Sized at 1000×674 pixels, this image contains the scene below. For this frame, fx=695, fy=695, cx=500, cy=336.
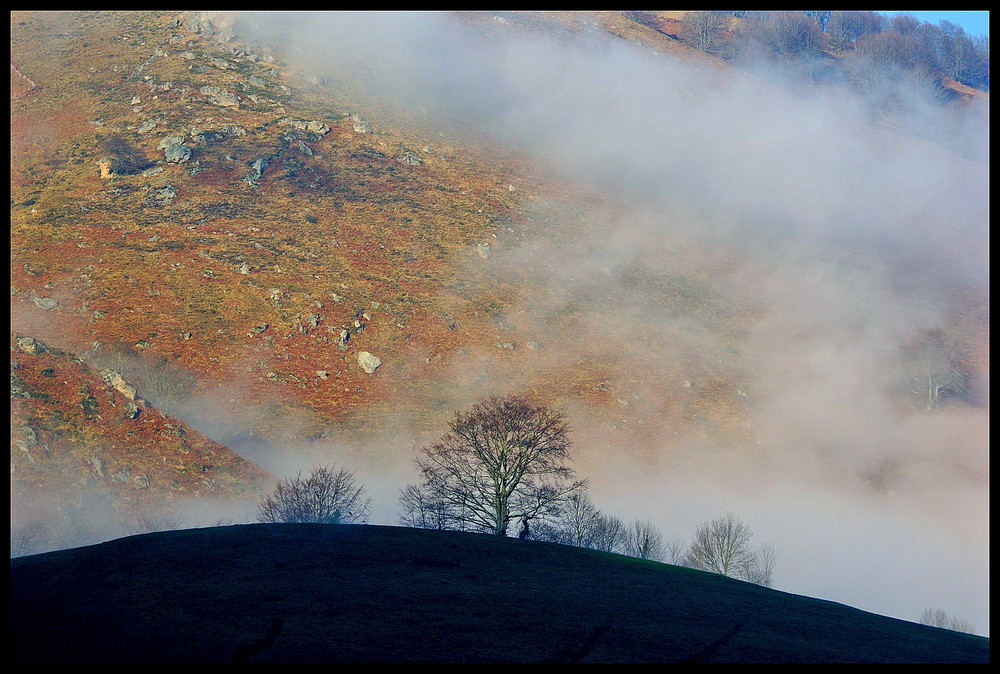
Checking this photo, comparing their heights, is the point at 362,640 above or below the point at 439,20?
below

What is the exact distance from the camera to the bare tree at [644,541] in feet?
165

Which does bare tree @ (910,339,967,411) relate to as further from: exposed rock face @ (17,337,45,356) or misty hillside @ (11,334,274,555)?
exposed rock face @ (17,337,45,356)

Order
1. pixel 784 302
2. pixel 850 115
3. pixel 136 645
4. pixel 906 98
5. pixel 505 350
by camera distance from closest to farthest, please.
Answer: pixel 136 645 → pixel 505 350 → pixel 784 302 → pixel 850 115 → pixel 906 98

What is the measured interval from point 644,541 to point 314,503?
76.8 ft

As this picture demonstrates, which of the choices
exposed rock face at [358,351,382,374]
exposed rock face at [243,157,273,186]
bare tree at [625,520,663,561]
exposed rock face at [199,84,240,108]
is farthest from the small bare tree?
exposed rock face at [199,84,240,108]

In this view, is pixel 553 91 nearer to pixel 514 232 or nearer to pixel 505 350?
pixel 514 232

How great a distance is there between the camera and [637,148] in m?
113

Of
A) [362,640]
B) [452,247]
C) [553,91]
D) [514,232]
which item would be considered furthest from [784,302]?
[362,640]

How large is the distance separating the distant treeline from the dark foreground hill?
153 metres

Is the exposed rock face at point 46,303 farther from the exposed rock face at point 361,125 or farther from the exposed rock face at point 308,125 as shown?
the exposed rock face at point 361,125

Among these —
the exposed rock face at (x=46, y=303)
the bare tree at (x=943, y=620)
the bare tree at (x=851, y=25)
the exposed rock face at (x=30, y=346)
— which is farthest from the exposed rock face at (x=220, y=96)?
the bare tree at (x=851, y=25)

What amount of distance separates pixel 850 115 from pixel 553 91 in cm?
6566

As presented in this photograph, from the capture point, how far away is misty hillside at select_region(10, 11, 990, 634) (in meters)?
55.4

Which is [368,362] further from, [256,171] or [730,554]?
[730,554]
